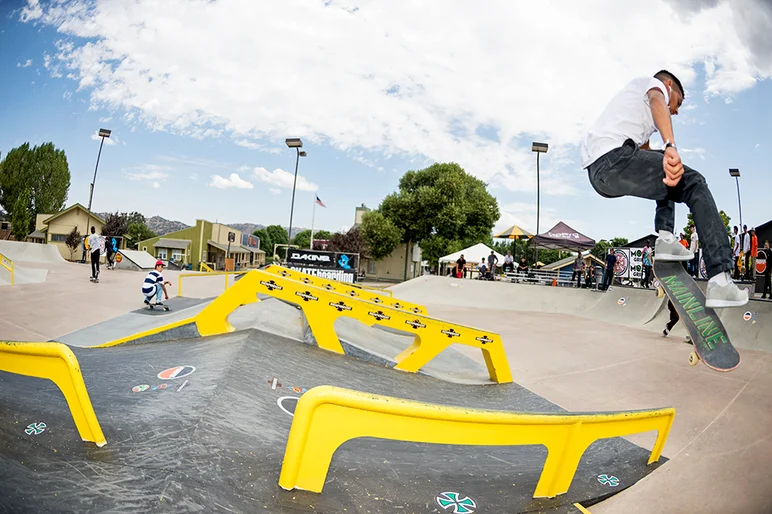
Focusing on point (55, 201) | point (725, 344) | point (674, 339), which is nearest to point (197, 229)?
point (55, 201)

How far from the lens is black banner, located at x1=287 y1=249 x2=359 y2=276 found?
2076 cm

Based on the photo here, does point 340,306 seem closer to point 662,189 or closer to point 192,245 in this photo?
point 662,189

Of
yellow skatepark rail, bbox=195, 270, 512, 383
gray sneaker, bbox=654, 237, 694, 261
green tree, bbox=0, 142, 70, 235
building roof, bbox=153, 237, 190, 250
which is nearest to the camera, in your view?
gray sneaker, bbox=654, 237, 694, 261

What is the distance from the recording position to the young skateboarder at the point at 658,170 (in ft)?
6.15

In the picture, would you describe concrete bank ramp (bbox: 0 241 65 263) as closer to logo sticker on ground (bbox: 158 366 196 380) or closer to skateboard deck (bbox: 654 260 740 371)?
logo sticker on ground (bbox: 158 366 196 380)

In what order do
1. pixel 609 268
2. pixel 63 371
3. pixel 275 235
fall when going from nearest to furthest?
pixel 63 371 → pixel 609 268 → pixel 275 235

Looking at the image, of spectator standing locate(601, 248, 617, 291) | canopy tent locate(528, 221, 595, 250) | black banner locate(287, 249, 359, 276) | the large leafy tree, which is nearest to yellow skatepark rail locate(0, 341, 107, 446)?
spectator standing locate(601, 248, 617, 291)

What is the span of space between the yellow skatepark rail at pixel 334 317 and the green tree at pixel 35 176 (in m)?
10.3

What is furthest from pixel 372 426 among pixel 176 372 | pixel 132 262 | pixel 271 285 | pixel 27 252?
pixel 27 252

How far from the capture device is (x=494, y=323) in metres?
10.3

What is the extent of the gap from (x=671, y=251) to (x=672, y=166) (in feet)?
1.86

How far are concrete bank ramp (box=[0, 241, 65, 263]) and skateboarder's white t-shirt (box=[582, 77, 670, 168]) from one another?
26.9 metres

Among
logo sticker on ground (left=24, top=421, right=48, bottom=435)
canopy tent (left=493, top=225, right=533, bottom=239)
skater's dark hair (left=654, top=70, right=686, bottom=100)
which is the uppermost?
canopy tent (left=493, top=225, right=533, bottom=239)

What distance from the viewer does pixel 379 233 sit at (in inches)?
1515
